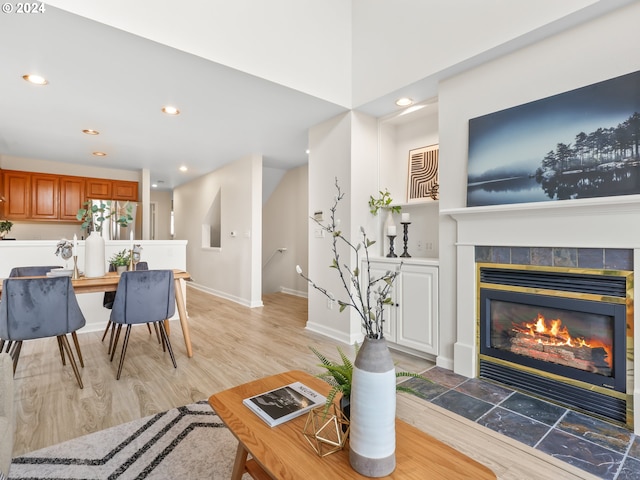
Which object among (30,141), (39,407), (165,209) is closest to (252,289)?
(39,407)

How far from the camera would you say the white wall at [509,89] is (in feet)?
6.68

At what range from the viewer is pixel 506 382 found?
2496 mm

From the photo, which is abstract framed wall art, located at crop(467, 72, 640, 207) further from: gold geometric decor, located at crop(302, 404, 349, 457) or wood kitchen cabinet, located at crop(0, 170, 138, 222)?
wood kitchen cabinet, located at crop(0, 170, 138, 222)

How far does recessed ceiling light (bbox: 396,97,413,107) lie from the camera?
330 cm

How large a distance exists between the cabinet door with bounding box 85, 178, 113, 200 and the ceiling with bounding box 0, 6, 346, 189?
50cm

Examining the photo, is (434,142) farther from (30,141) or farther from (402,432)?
(30,141)

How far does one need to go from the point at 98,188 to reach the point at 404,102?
5.60 meters

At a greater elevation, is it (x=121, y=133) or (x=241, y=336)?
(x=121, y=133)

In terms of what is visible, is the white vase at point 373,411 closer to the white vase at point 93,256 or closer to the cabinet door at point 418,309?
the cabinet door at point 418,309

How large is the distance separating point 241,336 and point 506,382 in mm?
2640

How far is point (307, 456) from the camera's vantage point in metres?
1.05

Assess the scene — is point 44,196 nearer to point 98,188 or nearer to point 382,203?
point 98,188

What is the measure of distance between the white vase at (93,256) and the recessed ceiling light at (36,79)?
1353 mm

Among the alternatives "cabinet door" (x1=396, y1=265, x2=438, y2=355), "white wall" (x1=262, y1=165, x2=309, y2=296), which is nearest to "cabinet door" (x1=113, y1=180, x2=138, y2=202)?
"white wall" (x1=262, y1=165, x2=309, y2=296)
